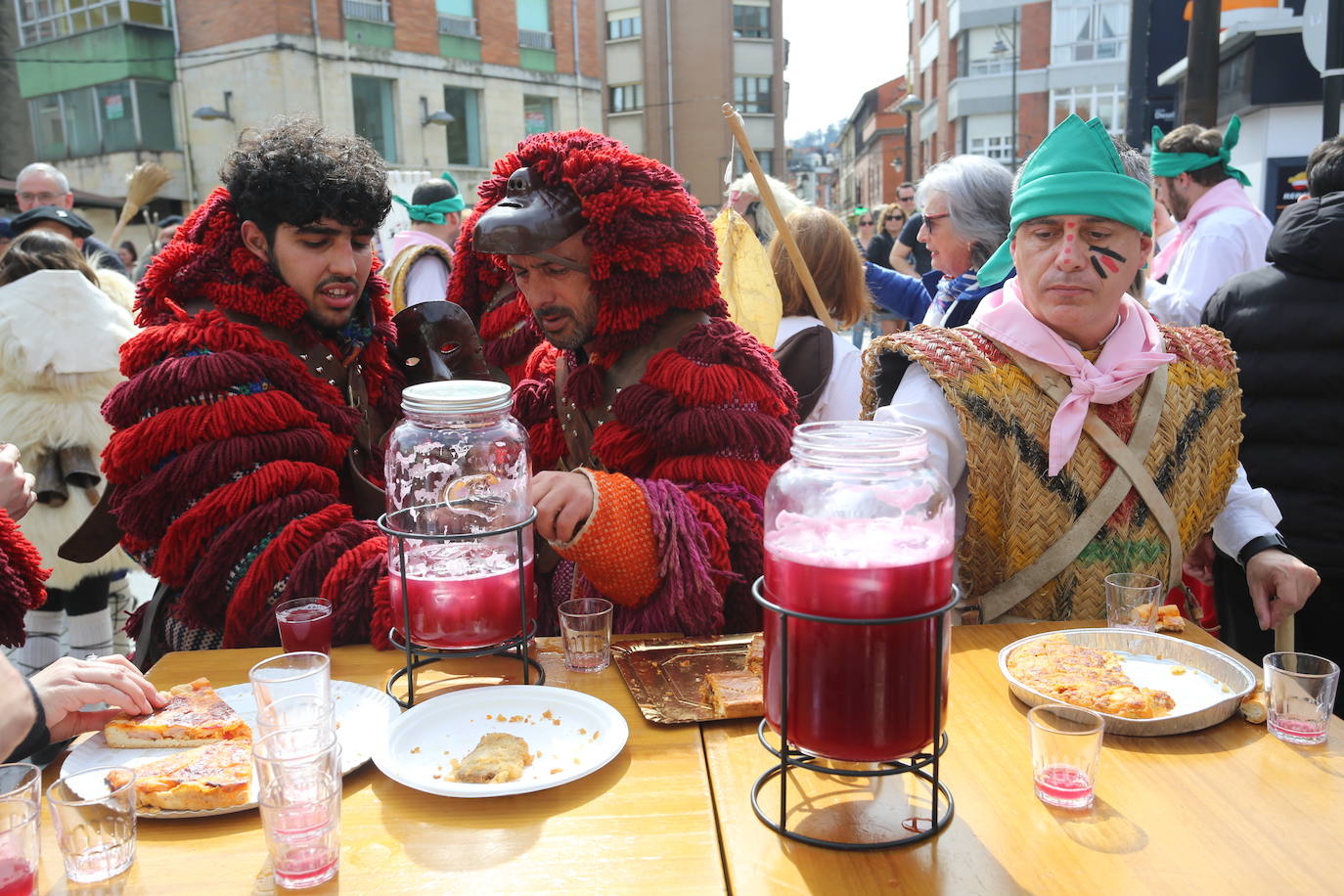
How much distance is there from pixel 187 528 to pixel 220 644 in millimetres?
328

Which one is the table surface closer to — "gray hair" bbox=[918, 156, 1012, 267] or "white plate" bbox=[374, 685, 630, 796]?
"white plate" bbox=[374, 685, 630, 796]

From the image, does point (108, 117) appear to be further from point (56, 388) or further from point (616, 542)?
point (616, 542)

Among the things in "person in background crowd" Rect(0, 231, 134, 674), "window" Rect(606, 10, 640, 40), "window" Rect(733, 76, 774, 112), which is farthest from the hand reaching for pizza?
"window" Rect(733, 76, 774, 112)

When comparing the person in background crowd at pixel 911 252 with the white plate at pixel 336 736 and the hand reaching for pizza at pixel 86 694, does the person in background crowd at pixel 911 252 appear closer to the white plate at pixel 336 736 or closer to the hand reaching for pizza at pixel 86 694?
the white plate at pixel 336 736

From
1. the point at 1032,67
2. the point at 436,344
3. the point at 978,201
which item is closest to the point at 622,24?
the point at 1032,67

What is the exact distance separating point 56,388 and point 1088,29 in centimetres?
4151

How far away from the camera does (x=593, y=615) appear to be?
183cm

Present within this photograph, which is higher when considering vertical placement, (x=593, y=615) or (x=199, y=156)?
(x=199, y=156)

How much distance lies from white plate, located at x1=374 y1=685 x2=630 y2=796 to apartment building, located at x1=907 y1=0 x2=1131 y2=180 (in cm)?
3792

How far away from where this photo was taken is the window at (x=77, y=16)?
→ 22.1 meters

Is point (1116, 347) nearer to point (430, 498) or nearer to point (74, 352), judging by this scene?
point (430, 498)

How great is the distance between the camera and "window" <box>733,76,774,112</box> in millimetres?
30922

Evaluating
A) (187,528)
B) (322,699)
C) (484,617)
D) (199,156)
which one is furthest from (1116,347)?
(199,156)

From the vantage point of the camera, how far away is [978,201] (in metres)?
3.97
